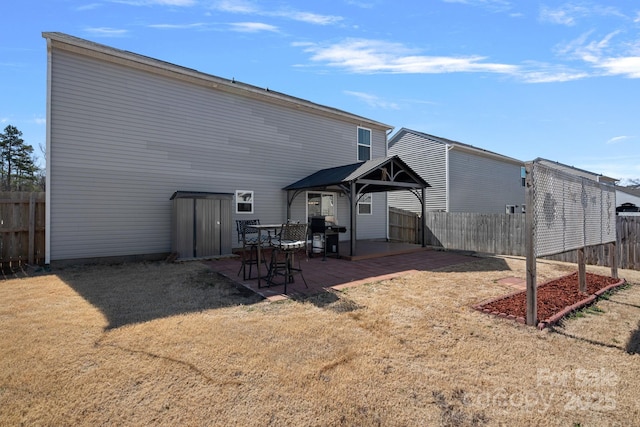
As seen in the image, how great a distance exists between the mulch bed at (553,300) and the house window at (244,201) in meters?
7.70

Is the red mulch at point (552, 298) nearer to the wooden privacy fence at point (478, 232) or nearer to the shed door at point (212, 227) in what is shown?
the wooden privacy fence at point (478, 232)

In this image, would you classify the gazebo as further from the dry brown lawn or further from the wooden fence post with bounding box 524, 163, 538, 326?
the wooden fence post with bounding box 524, 163, 538, 326

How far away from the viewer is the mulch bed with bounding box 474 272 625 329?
4.24m

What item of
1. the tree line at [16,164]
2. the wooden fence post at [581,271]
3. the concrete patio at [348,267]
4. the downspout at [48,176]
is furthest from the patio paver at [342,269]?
the tree line at [16,164]

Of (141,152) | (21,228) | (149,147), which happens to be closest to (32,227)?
(21,228)

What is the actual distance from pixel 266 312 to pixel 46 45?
8.35m

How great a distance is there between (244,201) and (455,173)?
40.5 feet

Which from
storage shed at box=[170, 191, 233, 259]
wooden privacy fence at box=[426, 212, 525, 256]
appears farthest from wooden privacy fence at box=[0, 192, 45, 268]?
wooden privacy fence at box=[426, 212, 525, 256]

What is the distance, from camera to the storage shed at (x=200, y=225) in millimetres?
8320

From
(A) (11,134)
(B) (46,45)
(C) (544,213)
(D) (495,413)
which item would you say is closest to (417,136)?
(C) (544,213)

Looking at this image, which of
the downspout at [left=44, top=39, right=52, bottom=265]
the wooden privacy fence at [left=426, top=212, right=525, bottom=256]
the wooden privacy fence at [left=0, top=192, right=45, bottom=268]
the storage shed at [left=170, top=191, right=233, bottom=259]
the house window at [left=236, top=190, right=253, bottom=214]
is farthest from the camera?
the wooden privacy fence at [left=426, top=212, right=525, bottom=256]

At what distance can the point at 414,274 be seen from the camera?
723 centimetres

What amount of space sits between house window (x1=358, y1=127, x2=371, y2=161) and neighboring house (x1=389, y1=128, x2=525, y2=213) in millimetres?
5612

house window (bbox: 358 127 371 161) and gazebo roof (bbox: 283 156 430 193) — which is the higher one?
house window (bbox: 358 127 371 161)
